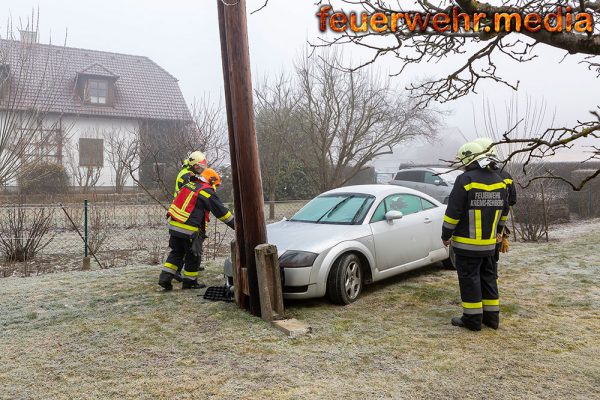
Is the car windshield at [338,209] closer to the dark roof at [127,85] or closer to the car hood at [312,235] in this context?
the car hood at [312,235]

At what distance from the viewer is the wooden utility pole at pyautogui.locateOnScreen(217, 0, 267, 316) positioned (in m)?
4.91

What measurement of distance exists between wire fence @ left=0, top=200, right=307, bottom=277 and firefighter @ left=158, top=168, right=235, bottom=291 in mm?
2740

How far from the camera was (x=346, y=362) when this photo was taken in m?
3.86

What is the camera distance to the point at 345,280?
542 centimetres

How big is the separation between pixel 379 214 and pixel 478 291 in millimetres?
1870

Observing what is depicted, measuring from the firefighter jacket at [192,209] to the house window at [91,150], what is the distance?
18.0 metres

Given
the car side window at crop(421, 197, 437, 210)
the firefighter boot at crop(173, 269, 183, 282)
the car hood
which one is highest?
the car side window at crop(421, 197, 437, 210)

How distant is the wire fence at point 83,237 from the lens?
30.1 ft

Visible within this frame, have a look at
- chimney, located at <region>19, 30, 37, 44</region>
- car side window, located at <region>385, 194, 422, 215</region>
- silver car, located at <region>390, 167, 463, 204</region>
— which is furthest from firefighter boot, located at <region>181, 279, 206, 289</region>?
silver car, located at <region>390, 167, 463, 204</region>

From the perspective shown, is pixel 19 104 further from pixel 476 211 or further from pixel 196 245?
pixel 476 211

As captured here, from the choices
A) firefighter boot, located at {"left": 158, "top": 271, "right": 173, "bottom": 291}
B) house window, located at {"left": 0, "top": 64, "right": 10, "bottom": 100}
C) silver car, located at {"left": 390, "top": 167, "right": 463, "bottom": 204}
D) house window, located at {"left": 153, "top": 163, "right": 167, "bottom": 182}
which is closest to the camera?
firefighter boot, located at {"left": 158, "top": 271, "right": 173, "bottom": 291}

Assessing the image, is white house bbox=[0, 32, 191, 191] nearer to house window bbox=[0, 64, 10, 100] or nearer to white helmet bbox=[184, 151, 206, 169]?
house window bbox=[0, 64, 10, 100]

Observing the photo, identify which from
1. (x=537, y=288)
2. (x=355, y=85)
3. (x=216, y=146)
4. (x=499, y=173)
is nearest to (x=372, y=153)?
(x=355, y=85)

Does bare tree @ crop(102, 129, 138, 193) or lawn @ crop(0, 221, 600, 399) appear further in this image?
bare tree @ crop(102, 129, 138, 193)
